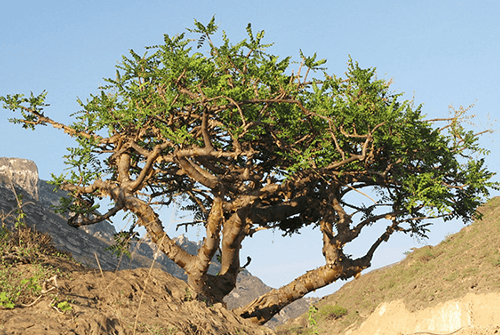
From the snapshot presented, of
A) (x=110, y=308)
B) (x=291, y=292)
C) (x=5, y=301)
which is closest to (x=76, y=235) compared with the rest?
(x=291, y=292)

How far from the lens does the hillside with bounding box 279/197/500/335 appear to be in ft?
103

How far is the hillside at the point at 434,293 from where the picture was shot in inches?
1237

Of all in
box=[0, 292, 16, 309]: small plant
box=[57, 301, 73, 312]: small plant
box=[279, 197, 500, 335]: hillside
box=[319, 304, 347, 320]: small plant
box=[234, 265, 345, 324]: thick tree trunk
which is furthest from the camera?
box=[319, 304, 347, 320]: small plant

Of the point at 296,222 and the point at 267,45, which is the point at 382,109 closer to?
the point at 267,45

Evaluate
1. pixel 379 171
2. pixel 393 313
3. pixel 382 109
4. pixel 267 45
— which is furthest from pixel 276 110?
pixel 393 313

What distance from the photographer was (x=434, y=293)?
125ft

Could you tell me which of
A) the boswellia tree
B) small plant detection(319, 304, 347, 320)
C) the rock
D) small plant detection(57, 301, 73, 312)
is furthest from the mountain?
small plant detection(57, 301, 73, 312)

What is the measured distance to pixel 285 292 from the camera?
18.0 m

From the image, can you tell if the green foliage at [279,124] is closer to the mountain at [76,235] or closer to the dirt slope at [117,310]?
the dirt slope at [117,310]

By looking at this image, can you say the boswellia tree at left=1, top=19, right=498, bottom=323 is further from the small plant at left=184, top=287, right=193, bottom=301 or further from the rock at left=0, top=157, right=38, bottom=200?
the rock at left=0, top=157, right=38, bottom=200

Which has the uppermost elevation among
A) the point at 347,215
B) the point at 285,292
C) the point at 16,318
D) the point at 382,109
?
the point at 382,109

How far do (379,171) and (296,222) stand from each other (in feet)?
16.7

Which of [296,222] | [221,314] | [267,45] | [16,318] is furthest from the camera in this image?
[296,222]

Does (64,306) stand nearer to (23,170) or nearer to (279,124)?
(279,124)
